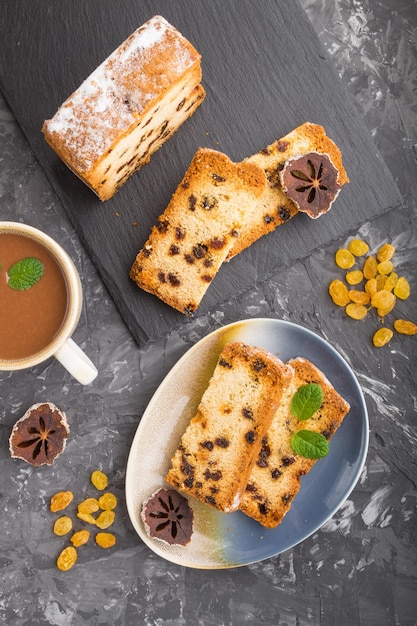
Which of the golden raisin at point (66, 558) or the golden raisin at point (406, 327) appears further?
the golden raisin at point (406, 327)

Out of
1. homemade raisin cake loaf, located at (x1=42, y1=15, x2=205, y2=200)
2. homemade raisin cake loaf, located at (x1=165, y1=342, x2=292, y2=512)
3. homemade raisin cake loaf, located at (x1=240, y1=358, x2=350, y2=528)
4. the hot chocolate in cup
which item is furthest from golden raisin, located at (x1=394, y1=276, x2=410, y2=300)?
the hot chocolate in cup

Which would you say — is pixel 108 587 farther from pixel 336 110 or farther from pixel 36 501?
pixel 336 110

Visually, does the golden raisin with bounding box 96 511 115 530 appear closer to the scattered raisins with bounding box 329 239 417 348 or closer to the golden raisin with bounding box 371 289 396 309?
the scattered raisins with bounding box 329 239 417 348

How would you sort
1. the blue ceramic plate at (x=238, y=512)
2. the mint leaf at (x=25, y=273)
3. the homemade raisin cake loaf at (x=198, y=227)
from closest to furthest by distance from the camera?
the mint leaf at (x=25, y=273)
the homemade raisin cake loaf at (x=198, y=227)
the blue ceramic plate at (x=238, y=512)

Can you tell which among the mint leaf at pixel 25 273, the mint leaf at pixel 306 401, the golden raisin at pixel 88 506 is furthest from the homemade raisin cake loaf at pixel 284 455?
the mint leaf at pixel 25 273

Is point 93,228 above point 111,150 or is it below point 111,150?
below

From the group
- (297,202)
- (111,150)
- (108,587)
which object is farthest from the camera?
(108,587)

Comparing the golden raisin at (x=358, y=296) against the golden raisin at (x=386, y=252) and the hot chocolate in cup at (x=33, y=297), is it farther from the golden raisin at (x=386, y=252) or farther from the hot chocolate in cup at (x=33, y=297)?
the hot chocolate in cup at (x=33, y=297)

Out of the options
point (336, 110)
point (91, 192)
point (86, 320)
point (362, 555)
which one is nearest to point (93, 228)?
point (91, 192)
